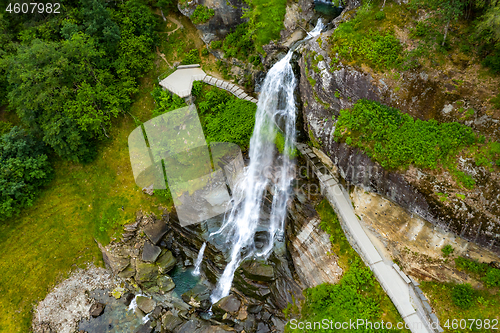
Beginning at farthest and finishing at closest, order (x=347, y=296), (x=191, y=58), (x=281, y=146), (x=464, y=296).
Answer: (x=191, y=58) → (x=281, y=146) → (x=347, y=296) → (x=464, y=296)

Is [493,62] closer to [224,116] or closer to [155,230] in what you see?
[224,116]

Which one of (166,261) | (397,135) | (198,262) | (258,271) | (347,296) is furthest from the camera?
(198,262)

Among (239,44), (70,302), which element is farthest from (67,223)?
(239,44)

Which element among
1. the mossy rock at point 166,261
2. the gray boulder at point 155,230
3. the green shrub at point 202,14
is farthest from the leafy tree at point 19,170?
the green shrub at point 202,14

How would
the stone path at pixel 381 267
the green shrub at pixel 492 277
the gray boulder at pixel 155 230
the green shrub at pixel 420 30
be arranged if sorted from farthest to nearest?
the gray boulder at pixel 155 230 → the green shrub at pixel 420 30 → the stone path at pixel 381 267 → the green shrub at pixel 492 277

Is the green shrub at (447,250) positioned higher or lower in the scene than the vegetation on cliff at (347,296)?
higher

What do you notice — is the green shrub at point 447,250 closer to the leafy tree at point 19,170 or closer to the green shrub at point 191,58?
the green shrub at point 191,58

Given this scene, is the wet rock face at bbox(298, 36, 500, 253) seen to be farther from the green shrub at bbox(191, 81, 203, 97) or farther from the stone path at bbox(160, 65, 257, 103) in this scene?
the green shrub at bbox(191, 81, 203, 97)
